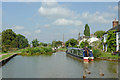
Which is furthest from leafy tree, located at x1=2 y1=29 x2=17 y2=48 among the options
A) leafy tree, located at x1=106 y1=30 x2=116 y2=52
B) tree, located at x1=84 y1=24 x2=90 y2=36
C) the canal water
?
tree, located at x1=84 y1=24 x2=90 y2=36

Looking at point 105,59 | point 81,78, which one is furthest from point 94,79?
point 105,59

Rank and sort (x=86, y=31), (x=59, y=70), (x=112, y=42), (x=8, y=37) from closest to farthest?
(x=59, y=70)
(x=112, y=42)
(x=8, y=37)
(x=86, y=31)

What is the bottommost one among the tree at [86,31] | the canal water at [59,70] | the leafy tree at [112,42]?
the canal water at [59,70]

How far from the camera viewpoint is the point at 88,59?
23.4 m

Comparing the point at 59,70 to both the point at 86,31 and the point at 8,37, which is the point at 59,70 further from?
the point at 86,31

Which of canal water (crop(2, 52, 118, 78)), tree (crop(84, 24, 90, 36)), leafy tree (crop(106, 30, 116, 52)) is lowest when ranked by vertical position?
canal water (crop(2, 52, 118, 78))

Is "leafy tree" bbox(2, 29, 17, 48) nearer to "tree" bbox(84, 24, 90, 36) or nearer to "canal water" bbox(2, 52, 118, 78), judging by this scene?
"canal water" bbox(2, 52, 118, 78)

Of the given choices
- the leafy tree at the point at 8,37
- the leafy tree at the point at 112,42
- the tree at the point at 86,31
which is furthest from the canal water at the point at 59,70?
the tree at the point at 86,31

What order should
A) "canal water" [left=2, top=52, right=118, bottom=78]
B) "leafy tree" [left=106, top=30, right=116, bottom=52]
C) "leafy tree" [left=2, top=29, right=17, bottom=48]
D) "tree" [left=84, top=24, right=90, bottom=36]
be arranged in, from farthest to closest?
"tree" [left=84, top=24, right=90, bottom=36], "leafy tree" [left=2, top=29, right=17, bottom=48], "leafy tree" [left=106, top=30, right=116, bottom=52], "canal water" [left=2, top=52, right=118, bottom=78]

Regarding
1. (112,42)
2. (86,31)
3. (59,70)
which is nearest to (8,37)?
(112,42)

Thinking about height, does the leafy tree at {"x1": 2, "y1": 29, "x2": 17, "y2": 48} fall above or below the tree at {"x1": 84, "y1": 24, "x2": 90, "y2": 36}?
below

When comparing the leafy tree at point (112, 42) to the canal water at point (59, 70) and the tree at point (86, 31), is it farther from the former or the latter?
the tree at point (86, 31)

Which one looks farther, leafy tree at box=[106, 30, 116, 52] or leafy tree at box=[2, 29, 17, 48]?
leafy tree at box=[2, 29, 17, 48]

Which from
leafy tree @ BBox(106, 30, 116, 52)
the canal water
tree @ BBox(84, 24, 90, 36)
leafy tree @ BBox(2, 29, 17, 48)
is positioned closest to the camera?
the canal water
